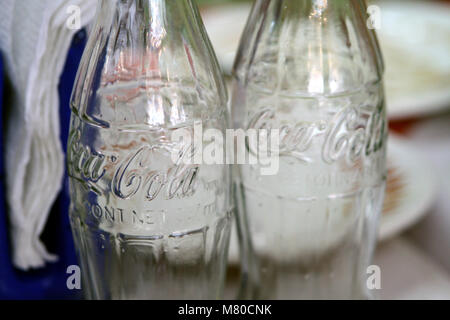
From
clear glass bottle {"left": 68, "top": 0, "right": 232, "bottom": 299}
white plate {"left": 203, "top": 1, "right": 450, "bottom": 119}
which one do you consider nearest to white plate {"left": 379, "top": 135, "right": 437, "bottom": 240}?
white plate {"left": 203, "top": 1, "right": 450, "bottom": 119}

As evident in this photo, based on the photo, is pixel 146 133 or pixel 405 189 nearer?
pixel 146 133

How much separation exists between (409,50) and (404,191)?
17.8 inches

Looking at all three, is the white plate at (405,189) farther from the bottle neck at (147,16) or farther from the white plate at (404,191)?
the bottle neck at (147,16)

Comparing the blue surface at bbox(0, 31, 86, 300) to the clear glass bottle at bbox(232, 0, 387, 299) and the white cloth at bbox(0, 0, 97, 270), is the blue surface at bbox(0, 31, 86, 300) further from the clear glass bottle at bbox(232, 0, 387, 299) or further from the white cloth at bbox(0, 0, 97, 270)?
the clear glass bottle at bbox(232, 0, 387, 299)

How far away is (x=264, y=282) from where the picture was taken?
0.38 m

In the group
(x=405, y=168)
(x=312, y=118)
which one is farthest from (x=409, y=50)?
(x=312, y=118)

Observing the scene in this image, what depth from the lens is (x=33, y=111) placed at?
33cm

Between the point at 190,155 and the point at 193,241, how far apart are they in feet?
0.16

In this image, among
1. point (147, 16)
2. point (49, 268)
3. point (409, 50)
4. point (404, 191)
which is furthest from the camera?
point (409, 50)

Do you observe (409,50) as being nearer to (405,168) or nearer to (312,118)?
(405,168)

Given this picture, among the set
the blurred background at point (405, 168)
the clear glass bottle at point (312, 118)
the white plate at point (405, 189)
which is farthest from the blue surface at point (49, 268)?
the white plate at point (405, 189)

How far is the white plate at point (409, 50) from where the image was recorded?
769mm

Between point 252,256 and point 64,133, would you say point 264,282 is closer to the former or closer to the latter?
point 252,256
